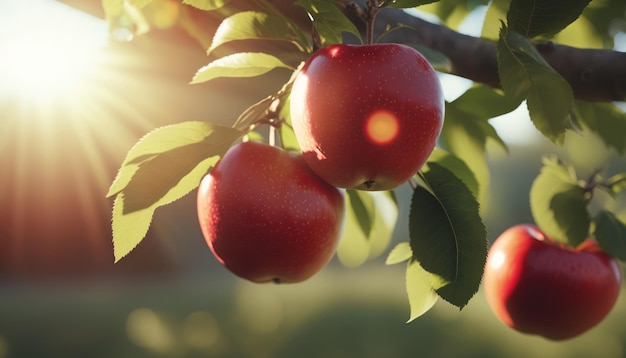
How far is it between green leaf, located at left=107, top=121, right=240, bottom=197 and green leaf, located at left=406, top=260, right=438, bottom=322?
0.26m

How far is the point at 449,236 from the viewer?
27.7 inches

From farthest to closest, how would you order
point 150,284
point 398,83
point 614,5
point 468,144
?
1. point 150,284
2. point 614,5
3. point 468,144
4. point 398,83

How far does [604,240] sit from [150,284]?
8.62 m

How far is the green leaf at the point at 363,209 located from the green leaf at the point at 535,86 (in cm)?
38

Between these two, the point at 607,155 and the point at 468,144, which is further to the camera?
the point at 607,155

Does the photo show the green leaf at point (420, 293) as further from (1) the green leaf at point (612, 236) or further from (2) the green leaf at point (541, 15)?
(1) the green leaf at point (612, 236)

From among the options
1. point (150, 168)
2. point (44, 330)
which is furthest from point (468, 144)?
point (44, 330)

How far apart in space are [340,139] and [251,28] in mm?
192

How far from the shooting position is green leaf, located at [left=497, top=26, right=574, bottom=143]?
62 cm

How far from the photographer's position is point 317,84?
25.2 inches

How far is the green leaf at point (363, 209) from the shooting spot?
99cm

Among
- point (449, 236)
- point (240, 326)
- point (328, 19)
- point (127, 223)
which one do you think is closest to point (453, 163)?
point (449, 236)

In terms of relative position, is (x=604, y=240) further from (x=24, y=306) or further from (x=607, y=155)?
(x=24, y=306)

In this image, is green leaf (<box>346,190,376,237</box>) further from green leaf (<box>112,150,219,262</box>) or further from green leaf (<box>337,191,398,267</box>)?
green leaf (<box>112,150,219,262</box>)
